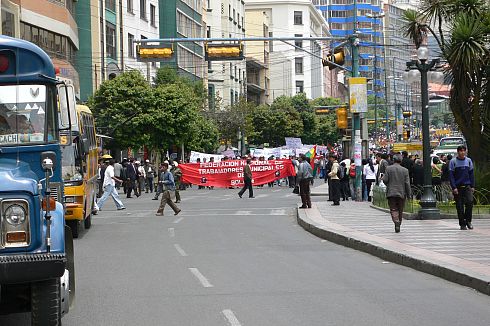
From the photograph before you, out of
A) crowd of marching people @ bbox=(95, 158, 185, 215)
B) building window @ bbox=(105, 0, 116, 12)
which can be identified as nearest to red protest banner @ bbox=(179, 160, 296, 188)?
crowd of marching people @ bbox=(95, 158, 185, 215)

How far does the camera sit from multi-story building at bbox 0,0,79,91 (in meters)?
39.0

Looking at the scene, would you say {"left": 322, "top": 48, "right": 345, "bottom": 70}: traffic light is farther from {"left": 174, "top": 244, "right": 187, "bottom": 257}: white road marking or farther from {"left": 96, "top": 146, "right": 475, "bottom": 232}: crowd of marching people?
{"left": 174, "top": 244, "right": 187, "bottom": 257}: white road marking

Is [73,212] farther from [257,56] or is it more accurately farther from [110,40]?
[257,56]

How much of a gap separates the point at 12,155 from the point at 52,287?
1633 millimetres

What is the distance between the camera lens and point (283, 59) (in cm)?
13262

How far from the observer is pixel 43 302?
8.10m

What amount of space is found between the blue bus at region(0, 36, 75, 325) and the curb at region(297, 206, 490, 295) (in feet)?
18.9

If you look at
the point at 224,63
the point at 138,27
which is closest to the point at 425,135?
the point at 138,27

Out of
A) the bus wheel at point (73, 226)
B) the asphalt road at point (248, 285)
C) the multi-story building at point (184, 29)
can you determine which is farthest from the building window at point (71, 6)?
the bus wheel at point (73, 226)

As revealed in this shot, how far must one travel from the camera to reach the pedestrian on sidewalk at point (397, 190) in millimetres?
19922

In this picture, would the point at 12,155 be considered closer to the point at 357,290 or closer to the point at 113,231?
the point at 357,290

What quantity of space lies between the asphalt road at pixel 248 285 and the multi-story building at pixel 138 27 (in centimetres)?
4128

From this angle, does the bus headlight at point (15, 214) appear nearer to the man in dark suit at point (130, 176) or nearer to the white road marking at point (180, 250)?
the white road marking at point (180, 250)

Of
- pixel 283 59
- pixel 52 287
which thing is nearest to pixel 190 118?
pixel 52 287
